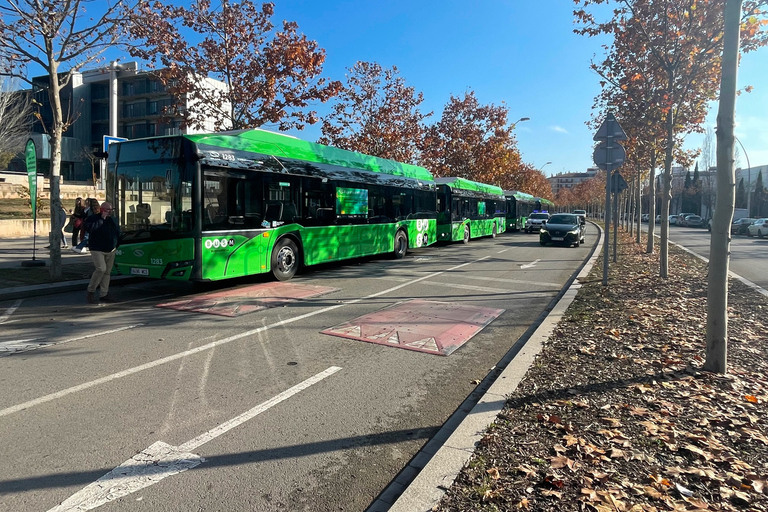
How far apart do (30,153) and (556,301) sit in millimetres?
12986

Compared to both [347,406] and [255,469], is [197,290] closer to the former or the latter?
[347,406]

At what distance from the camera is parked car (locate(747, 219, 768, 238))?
34812 mm

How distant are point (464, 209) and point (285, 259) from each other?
53.1ft

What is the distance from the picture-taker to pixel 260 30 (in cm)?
1575

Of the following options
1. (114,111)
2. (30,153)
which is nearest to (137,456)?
(30,153)

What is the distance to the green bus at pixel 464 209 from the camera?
959 inches

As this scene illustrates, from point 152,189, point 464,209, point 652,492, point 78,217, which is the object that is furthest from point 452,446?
point 464,209

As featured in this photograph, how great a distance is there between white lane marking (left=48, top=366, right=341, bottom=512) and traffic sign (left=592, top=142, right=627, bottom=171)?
9.73m

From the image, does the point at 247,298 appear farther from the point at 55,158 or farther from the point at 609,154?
the point at 609,154

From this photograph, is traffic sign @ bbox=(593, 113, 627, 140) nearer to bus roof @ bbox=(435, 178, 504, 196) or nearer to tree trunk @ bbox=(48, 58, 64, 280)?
tree trunk @ bbox=(48, 58, 64, 280)

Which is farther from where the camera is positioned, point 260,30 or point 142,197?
point 260,30

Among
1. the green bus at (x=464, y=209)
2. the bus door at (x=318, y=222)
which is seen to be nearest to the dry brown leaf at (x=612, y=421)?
the bus door at (x=318, y=222)

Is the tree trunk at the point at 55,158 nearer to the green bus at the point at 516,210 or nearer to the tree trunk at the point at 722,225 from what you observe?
the tree trunk at the point at 722,225

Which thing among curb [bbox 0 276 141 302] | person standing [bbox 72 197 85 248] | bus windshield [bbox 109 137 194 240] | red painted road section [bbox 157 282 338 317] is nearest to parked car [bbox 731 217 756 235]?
red painted road section [bbox 157 282 338 317]
